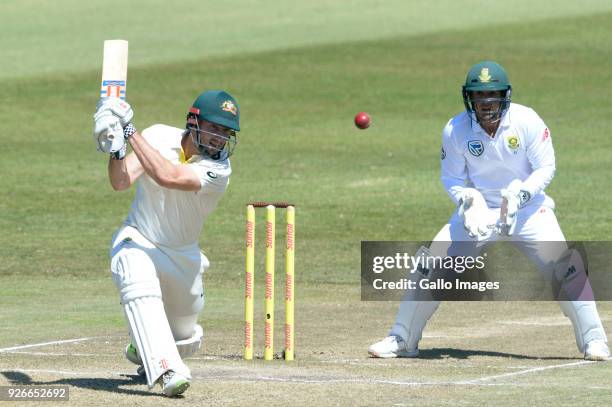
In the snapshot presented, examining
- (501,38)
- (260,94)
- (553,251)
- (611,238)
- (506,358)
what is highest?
(501,38)

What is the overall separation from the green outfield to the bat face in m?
1.69

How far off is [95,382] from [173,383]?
0.86m

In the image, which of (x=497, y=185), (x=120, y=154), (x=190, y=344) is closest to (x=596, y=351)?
(x=497, y=185)

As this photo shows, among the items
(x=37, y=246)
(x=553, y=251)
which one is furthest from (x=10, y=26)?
(x=553, y=251)

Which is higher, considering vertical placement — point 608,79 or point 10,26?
point 10,26

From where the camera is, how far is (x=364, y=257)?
16.5m

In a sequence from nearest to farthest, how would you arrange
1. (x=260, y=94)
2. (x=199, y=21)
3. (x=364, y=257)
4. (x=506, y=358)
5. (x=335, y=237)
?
(x=506, y=358)
(x=364, y=257)
(x=335, y=237)
(x=260, y=94)
(x=199, y=21)

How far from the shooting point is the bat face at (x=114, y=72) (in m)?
8.49

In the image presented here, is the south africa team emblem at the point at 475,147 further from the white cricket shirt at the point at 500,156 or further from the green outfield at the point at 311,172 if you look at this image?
the green outfield at the point at 311,172

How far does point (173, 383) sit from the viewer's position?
8164mm

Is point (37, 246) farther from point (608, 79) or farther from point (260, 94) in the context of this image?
point (608, 79)

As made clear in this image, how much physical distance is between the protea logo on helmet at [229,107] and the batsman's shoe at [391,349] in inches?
93.4

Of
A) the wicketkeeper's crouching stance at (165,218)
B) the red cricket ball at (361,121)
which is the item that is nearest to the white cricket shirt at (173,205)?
the wicketkeeper's crouching stance at (165,218)

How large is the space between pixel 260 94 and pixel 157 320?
21754mm
